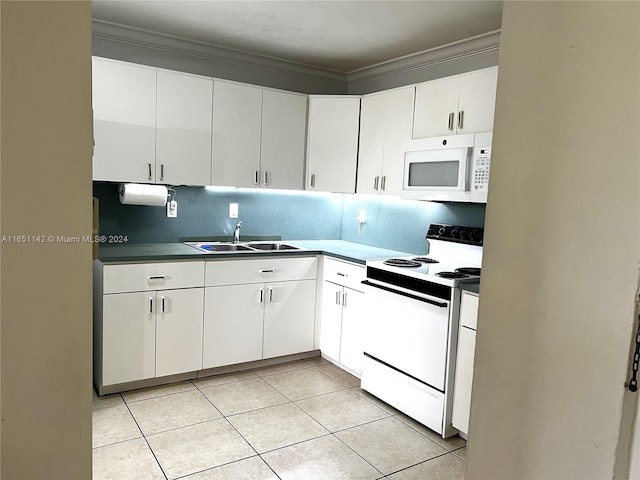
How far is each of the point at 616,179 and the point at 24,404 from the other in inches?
36.5

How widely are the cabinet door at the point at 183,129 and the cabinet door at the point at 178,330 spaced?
0.84m

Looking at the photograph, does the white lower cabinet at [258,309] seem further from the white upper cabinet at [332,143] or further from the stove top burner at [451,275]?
the stove top burner at [451,275]

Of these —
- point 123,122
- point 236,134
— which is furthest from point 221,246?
point 123,122

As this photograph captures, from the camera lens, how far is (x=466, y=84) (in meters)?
3.05

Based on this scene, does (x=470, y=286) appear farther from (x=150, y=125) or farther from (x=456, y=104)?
(x=150, y=125)

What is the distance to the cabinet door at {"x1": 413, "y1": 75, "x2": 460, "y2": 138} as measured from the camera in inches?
123

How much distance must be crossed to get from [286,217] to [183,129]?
1.26m

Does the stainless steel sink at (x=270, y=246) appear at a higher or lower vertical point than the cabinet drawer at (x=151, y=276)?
higher

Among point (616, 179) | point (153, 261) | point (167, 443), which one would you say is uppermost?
point (616, 179)

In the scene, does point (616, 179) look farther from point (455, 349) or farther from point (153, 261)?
point (153, 261)

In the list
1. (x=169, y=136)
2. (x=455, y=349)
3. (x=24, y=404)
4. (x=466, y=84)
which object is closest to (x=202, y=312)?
(x=169, y=136)

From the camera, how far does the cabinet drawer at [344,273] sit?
3463mm

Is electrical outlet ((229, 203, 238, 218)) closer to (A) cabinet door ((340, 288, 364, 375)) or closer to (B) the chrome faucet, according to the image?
(B) the chrome faucet

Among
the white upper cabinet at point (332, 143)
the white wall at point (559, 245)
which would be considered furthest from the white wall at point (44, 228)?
the white upper cabinet at point (332, 143)
